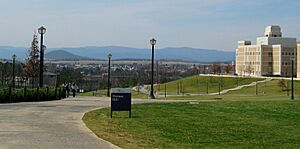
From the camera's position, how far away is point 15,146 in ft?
38.5

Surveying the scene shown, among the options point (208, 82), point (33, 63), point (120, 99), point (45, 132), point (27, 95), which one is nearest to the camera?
point (45, 132)

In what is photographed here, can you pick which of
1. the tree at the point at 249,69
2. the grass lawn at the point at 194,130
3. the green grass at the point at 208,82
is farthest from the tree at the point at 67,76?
the grass lawn at the point at 194,130

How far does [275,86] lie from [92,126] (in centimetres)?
9108

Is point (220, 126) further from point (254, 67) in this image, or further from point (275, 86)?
point (254, 67)

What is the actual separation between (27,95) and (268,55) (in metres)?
136

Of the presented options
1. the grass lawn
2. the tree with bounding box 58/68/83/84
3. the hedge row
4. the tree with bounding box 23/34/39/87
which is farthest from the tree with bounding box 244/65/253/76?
the grass lawn

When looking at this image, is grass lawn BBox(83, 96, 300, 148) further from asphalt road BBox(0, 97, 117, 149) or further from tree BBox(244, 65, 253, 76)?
tree BBox(244, 65, 253, 76)

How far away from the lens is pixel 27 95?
30562mm

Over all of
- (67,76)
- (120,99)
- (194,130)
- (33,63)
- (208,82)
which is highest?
(33,63)

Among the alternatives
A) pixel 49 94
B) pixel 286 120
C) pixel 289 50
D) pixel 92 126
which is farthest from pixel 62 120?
pixel 289 50

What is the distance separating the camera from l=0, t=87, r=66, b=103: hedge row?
27844mm

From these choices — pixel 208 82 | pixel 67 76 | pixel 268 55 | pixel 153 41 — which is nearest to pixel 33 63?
pixel 153 41

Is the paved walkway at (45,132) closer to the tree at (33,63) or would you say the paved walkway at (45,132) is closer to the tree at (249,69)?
the tree at (33,63)

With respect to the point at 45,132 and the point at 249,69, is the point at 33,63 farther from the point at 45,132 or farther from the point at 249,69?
the point at 249,69
